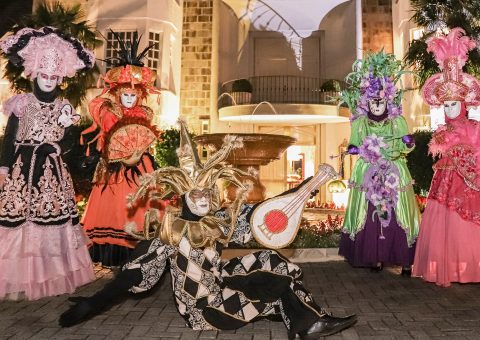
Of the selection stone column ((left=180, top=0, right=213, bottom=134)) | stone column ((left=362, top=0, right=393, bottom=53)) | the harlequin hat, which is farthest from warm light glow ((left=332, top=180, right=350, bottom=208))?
the harlequin hat

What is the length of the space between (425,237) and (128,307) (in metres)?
3.50

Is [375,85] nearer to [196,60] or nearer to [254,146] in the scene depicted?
[254,146]

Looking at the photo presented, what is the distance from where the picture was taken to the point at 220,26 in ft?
57.6

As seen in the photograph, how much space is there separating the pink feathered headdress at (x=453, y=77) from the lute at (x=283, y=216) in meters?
2.92

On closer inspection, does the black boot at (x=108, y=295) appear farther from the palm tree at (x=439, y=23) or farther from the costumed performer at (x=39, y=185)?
the palm tree at (x=439, y=23)

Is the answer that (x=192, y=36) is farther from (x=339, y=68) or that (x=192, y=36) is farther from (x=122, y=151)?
(x=122, y=151)

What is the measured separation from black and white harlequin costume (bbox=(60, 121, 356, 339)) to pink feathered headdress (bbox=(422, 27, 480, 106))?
130 inches

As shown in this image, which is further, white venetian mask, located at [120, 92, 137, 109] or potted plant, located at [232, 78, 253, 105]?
potted plant, located at [232, 78, 253, 105]

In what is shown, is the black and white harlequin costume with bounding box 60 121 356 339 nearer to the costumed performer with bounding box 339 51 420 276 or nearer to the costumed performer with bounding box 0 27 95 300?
the costumed performer with bounding box 0 27 95 300

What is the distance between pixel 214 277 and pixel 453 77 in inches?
155

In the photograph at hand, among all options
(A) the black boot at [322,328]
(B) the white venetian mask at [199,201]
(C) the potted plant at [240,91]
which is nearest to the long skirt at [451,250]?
(A) the black boot at [322,328]

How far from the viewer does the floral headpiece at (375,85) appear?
564 cm

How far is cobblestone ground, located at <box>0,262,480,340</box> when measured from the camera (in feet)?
11.1

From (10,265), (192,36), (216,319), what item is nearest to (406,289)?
(216,319)
